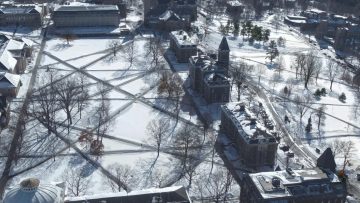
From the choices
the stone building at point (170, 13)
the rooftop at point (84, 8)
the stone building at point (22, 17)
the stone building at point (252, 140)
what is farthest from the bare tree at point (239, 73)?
the stone building at point (22, 17)

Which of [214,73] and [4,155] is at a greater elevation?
[214,73]

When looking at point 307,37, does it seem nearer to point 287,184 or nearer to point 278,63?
point 278,63

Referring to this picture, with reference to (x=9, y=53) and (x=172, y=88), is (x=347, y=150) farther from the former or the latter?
(x=9, y=53)

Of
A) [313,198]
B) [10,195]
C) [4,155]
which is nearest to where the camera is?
[10,195]

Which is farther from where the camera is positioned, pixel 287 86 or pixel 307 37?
pixel 307 37

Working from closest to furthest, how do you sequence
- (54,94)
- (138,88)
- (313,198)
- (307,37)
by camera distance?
1. (313,198)
2. (54,94)
3. (138,88)
4. (307,37)

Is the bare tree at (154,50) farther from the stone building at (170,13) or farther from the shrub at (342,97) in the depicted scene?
the shrub at (342,97)

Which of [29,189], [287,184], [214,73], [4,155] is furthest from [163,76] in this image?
[29,189]

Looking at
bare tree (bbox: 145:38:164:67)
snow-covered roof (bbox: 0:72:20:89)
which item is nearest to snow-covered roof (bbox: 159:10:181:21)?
bare tree (bbox: 145:38:164:67)
